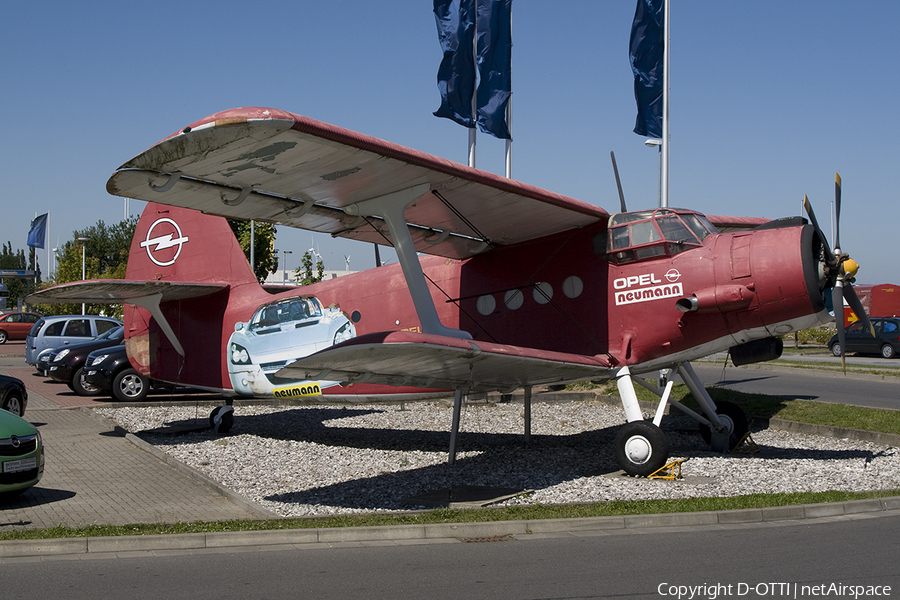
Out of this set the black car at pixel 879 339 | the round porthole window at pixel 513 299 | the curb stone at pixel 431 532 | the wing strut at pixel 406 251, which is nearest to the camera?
the curb stone at pixel 431 532

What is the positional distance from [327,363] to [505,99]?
48.2ft

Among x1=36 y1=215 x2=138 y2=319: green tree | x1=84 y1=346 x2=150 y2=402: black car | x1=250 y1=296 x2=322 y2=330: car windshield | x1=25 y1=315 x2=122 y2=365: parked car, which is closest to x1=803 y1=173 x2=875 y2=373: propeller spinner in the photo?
x1=250 y1=296 x2=322 y2=330: car windshield

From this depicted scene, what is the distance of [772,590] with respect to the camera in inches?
202

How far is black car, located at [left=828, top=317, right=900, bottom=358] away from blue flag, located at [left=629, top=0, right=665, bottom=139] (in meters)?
16.8

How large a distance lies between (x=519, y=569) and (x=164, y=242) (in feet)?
38.2

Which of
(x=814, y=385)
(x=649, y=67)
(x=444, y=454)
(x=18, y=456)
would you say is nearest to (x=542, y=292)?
(x=444, y=454)

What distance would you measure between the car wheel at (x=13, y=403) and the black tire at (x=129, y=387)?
4.82 metres

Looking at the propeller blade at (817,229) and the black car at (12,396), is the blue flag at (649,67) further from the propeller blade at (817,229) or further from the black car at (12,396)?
the black car at (12,396)

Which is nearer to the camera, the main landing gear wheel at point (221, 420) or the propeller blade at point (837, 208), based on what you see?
the propeller blade at point (837, 208)

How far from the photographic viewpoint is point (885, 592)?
5027mm

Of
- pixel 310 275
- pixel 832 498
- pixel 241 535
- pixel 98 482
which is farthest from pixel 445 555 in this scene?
pixel 310 275

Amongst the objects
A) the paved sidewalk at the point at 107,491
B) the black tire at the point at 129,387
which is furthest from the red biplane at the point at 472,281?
the black tire at the point at 129,387

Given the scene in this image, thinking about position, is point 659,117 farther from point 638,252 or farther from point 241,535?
point 241,535

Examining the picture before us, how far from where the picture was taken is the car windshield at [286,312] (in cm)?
1310
